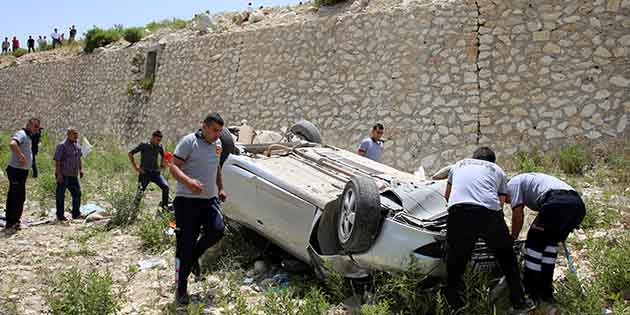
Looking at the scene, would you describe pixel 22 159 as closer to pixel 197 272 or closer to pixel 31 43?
pixel 197 272

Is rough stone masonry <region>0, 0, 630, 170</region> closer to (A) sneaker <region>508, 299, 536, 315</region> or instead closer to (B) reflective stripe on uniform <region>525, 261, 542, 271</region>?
(B) reflective stripe on uniform <region>525, 261, 542, 271</region>

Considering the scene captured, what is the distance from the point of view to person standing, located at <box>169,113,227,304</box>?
4637mm

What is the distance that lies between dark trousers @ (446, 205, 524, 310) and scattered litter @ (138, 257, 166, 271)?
10.8 ft

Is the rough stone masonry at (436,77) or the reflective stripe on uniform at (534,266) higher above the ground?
the rough stone masonry at (436,77)

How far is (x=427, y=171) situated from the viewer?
33.9ft

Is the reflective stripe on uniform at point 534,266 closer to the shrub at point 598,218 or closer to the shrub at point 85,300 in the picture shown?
the shrub at point 598,218

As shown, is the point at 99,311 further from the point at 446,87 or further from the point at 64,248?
the point at 446,87

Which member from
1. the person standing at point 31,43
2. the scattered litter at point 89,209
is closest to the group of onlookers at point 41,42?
the person standing at point 31,43

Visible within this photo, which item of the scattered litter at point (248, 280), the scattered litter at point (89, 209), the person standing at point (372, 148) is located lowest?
the scattered litter at point (89, 209)

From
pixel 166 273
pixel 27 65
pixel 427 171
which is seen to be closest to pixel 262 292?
pixel 166 273

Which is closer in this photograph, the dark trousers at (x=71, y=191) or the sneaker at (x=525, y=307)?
the sneaker at (x=525, y=307)

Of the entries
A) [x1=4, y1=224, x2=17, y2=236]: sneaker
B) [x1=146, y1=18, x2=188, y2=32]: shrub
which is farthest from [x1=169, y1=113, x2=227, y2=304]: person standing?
[x1=146, y1=18, x2=188, y2=32]: shrub

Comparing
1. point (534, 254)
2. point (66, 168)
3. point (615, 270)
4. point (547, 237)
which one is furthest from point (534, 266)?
point (66, 168)

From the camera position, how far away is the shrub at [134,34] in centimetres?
2085
